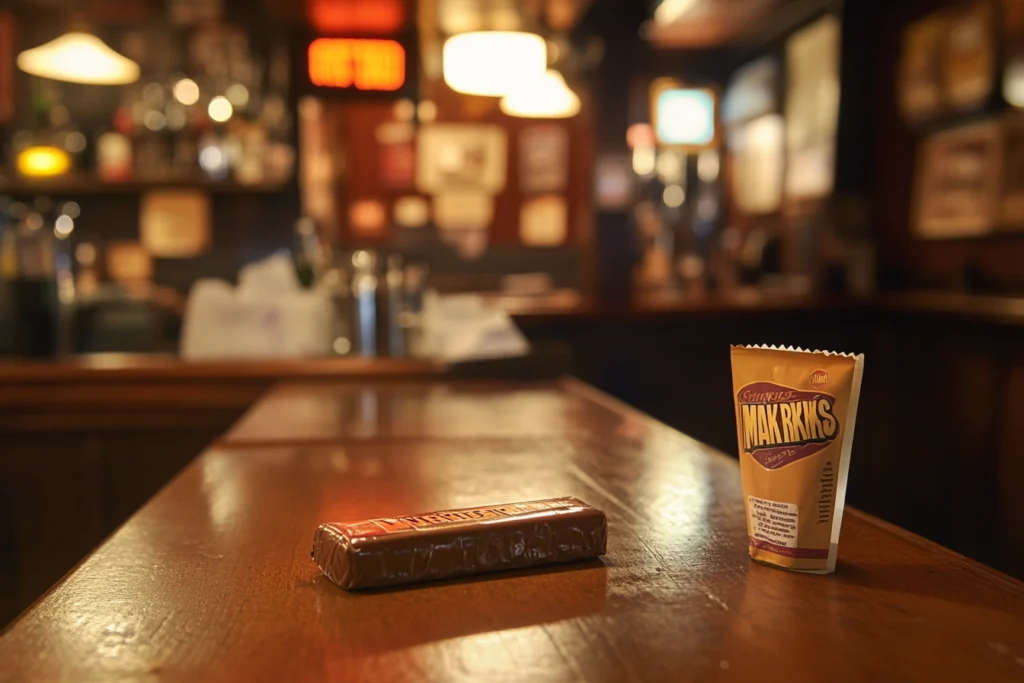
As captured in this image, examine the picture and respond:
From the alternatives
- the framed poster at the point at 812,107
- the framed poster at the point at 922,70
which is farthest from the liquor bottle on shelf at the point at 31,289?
the framed poster at the point at 812,107

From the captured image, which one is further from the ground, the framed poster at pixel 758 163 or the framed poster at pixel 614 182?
the framed poster at pixel 758 163

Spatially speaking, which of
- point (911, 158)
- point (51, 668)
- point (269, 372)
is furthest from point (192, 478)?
point (911, 158)

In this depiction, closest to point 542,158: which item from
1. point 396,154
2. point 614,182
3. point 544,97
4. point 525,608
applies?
point 396,154

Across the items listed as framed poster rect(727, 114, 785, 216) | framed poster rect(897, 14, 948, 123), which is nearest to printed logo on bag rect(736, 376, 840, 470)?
framed poster rect(897, 14, 948, 123)

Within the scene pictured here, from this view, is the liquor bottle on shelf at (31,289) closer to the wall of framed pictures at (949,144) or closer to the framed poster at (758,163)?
the wall of framed pictures at (949,144)

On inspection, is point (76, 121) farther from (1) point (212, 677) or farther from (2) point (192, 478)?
(1) point (212, 677)

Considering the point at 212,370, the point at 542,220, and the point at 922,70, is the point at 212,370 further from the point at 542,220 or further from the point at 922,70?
the point at 542,220

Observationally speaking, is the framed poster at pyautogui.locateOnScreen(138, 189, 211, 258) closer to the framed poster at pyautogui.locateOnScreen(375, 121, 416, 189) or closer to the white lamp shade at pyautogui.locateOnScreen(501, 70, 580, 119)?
the framed poster at pyautogui.locateOnScreen(375, 121, 416, 189)
